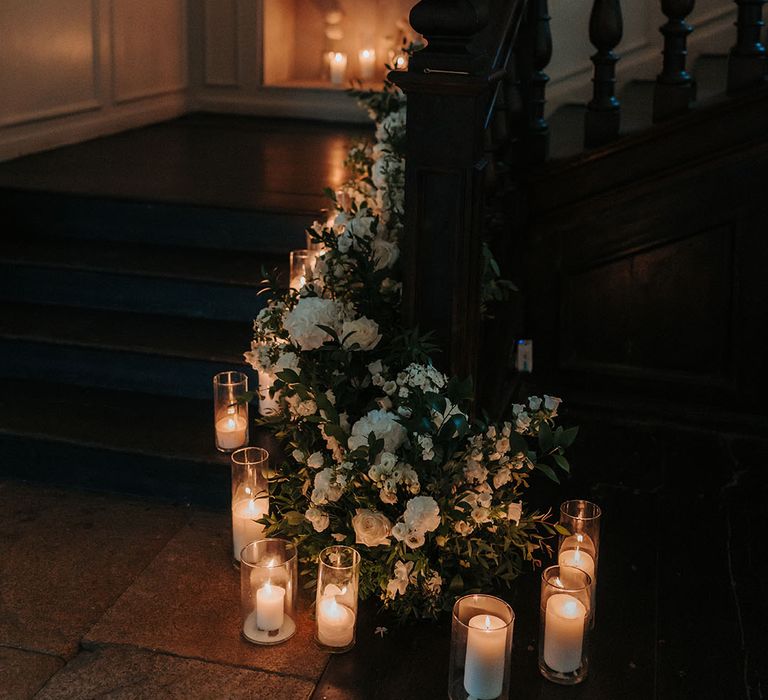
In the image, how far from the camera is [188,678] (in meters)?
2.24

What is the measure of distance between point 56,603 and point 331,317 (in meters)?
0.94

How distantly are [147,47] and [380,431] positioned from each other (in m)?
4.33

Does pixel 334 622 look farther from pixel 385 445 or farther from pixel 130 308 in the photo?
pixel 130 308

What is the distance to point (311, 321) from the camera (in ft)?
7.96

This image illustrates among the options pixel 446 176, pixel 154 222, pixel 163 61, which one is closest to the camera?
pixel 446 176

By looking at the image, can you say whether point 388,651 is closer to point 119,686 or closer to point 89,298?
point 119,686

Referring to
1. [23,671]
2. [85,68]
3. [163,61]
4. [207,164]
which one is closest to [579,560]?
[23,671]

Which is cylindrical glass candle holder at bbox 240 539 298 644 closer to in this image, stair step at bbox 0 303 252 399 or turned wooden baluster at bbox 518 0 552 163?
stair step at bbox 0 303 252 399

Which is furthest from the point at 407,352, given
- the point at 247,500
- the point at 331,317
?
the point at 247,500

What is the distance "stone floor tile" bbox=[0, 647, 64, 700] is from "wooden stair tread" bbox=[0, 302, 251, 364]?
117 cm

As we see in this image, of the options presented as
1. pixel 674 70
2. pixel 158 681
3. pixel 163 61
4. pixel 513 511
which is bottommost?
pixel 158 681

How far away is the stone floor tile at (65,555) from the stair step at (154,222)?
1175mm

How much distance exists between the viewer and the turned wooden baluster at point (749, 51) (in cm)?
345

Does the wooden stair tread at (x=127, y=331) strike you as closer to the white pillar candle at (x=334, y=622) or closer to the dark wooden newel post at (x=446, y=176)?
the dark wooden newel post at (x=446, y=176)
